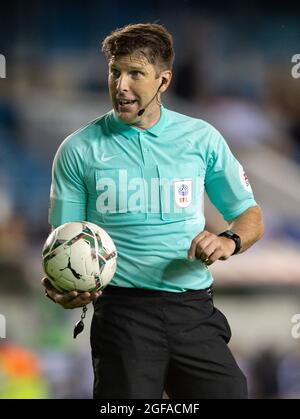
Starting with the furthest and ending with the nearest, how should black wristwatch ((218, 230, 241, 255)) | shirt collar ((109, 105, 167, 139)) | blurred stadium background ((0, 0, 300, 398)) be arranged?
blurred stadium background ((0, 0, 300, 398))
shirt collar ((109, 105, 167, 139))
black wristwatch ((218, 230, 241, 255))

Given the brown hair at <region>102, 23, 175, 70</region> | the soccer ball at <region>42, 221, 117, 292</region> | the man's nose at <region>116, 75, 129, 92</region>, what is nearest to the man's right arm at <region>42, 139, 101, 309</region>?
the soccer ball at <region>42, 221, 117, 292</region>

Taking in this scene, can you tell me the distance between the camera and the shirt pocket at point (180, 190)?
2.99m

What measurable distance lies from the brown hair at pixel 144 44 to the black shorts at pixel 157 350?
0.81 m

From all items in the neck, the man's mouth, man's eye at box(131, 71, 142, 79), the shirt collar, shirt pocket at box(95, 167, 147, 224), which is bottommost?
shirt pocket at box(95, 167, 147, 224)

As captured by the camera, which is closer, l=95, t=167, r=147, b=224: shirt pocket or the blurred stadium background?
l=95, t=167, r=147, b=224: shirt pocket

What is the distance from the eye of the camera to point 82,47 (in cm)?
626

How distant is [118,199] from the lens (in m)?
2.96

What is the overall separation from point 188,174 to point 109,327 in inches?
23.5

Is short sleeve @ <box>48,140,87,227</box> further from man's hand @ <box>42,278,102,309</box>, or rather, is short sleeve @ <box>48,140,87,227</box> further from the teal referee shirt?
man's hand @ <box>42,278,102,309</box>

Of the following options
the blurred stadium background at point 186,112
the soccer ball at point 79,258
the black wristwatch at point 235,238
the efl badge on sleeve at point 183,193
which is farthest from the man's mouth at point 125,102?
the blurred stadium background at point 186,112

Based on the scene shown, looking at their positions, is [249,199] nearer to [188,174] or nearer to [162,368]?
[188,174]

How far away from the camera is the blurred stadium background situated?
5.71 meters

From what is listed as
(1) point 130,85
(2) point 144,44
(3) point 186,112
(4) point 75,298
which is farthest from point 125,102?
(3) point 186,112

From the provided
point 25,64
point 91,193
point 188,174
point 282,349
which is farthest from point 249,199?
point 25,64
